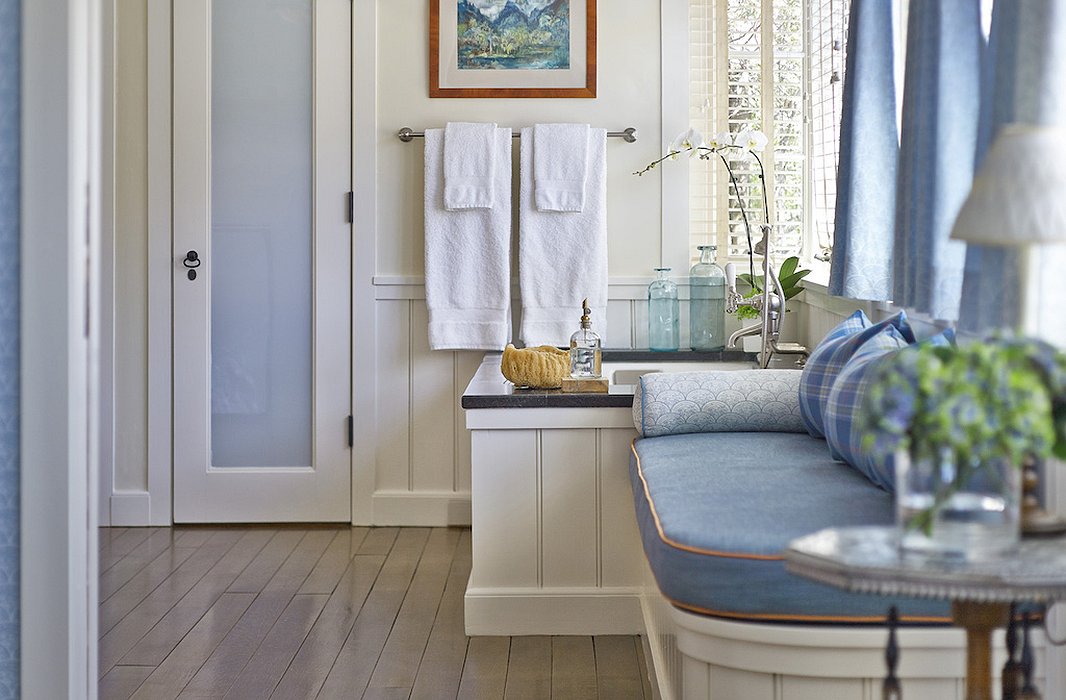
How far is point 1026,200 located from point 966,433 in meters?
0.36

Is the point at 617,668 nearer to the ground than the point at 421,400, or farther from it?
nearer to the ground

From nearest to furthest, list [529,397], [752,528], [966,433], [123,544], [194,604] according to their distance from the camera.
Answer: [966,433] → [752,528] → [529,397] → [194,604] → [123,544]

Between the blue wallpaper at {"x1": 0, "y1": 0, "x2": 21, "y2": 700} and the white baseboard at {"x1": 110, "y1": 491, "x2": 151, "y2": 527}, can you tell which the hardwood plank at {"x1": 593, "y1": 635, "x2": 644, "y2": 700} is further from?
the white baseboard at {"x1": 110, "y1": 491, "x2": 151, "y2": 527}

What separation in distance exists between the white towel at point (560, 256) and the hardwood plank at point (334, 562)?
0.88m

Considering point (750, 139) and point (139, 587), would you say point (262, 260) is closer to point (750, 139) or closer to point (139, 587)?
point (139, 587)

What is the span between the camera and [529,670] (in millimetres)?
2662

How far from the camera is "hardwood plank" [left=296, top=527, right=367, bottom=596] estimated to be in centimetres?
333

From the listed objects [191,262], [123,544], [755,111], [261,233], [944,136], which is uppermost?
[755,111]

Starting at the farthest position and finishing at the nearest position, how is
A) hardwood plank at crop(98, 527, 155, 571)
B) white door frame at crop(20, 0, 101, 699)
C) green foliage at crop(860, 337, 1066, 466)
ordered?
hardwood plank at crop(98, 527, 155, 571) → white door frame at crop(20, 0, 101, 699) → green foliage at crop(860, 337, 1066, 466)

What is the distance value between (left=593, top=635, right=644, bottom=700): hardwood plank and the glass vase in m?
1.30

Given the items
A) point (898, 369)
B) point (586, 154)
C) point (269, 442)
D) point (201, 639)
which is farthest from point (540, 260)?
point (898, 369)

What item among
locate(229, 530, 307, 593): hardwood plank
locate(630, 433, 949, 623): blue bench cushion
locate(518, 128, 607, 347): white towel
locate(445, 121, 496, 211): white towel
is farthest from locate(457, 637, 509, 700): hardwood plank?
locate(445, 121, 496, 211): white towel

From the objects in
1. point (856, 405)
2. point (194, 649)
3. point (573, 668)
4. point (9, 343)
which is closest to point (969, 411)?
point (856, 405)

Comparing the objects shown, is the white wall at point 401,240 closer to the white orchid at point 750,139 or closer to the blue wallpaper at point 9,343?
the white orchid at point 750,139
